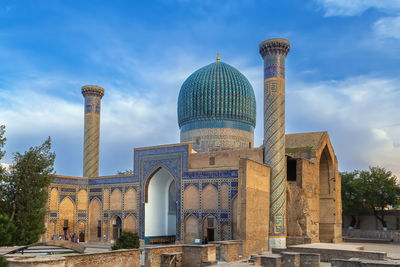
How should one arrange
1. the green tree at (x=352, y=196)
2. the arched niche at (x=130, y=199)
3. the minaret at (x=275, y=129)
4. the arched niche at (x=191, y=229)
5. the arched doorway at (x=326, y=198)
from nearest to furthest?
the minaret at (x=275, y=129), the arched niche at (x=191, y=229), the arched niche at (x=130, y=199), the arched doorway at (x=326, y=198), the green tree at (x=352, y=196)

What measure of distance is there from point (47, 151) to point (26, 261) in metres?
5.05

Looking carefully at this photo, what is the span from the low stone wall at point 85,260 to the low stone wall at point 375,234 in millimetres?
17756

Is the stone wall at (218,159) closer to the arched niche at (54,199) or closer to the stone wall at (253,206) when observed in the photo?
the stone wall at (253,206)

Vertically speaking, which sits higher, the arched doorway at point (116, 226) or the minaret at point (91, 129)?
the minaret at point (91, 129)

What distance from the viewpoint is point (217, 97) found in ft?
75.0

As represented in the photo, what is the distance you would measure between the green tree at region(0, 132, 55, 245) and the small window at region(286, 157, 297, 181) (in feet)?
34.6

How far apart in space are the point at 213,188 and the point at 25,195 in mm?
7690

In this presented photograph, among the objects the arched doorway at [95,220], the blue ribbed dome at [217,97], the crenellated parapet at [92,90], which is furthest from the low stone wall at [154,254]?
the crenellated parapet at [92,90]

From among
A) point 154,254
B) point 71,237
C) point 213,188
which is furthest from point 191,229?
point 71,237

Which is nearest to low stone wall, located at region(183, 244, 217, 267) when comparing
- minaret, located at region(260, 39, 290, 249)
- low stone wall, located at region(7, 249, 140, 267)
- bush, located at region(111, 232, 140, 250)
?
low stone wall, located at region(7, 249, 140, 267)

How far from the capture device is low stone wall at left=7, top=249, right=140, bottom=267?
7884 millimetres

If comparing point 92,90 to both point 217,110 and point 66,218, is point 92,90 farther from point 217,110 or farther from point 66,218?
point 66,218

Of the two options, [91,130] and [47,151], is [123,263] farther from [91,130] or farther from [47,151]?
[91,130]

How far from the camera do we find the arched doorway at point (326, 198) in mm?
20750
